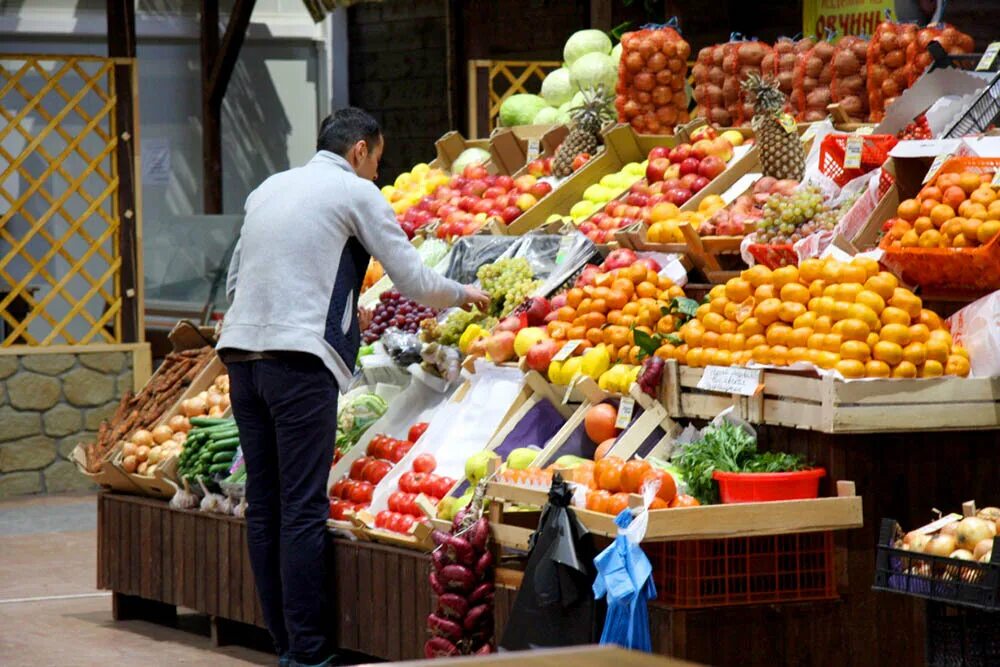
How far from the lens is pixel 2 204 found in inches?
440

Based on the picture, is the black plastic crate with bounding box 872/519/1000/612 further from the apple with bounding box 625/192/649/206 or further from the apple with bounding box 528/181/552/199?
the apple with bounding box 528/181/552/199

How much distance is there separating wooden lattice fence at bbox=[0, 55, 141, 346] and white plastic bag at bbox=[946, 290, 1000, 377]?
6381mm

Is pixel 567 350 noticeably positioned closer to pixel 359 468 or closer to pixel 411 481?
pixel 411 481

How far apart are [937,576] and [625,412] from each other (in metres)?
1.37

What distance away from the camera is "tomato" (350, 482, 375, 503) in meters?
5.77

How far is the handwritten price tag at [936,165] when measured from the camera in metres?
4.94

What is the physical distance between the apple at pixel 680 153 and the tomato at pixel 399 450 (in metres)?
Answer: 1.46

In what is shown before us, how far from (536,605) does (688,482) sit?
508 millimetres

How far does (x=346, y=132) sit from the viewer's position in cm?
551

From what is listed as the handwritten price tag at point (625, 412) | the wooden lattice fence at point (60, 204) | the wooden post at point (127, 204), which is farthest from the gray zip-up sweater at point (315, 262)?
the wooden post at point (127, 204)

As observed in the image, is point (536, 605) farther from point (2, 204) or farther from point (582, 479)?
point (2, 204)

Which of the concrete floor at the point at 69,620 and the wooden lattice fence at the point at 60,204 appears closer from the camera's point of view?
the concrete floor at the point at 69,620

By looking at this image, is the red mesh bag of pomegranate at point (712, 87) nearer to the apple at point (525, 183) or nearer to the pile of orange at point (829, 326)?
the apple at point (525, 183)

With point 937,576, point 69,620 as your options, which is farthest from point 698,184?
point 69,620
